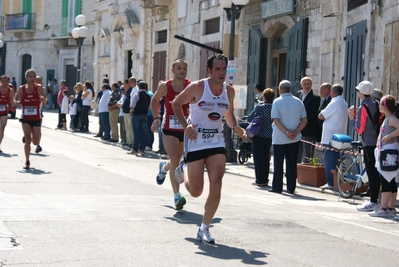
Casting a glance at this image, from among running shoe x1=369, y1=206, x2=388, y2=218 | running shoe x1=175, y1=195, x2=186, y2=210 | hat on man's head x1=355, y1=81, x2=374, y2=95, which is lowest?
running shoe x1=369, y1=206, x2=388, y2=218

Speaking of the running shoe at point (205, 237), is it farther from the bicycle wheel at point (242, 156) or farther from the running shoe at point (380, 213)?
the bicycle wheel at point (242, 156)

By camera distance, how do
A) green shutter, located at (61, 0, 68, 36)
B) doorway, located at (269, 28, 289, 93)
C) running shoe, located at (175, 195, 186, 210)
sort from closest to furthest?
running shoe, located at (175, 195, 186, 210), doorway, located at (269, 28, 289, 93), green shutter, located at (61, 0, 68, 36)

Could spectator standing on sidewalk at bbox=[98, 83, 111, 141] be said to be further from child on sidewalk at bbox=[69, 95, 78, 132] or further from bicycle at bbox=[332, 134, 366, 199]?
bicycle at bbox=[332, 134, 366, 199]

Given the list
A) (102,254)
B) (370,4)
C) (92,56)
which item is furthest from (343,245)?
(92,56)

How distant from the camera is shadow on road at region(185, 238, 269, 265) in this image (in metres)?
7.11

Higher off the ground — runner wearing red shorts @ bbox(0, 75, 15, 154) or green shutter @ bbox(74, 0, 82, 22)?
green shutter @ bbox(74, 0, 82, 22)

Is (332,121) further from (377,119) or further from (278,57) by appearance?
(278,57)

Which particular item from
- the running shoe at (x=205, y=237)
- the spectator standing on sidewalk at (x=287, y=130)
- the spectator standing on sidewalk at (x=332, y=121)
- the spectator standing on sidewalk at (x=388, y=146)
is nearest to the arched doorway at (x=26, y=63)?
the spectator standing on sidewalk at (x=332, y=121)

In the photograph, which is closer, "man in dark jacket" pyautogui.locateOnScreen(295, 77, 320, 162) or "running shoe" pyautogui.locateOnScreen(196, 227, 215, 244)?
"running shoe" pyautogui.locateOnScreen(196, 227, 215, 244)

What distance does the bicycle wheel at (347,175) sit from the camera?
12828 mm

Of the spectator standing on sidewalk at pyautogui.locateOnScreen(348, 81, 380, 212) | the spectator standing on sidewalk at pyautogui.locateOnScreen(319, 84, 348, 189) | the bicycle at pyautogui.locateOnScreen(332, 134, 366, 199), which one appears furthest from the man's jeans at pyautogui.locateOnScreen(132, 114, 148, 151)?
the spectator standing on sidewalk at pyautogui.locateOnScreen(348, 81, 380, 212)

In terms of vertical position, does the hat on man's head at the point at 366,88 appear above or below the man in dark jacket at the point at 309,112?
above

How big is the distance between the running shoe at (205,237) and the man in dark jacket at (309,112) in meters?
7.65

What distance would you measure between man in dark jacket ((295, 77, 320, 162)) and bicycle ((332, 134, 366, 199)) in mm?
1955
